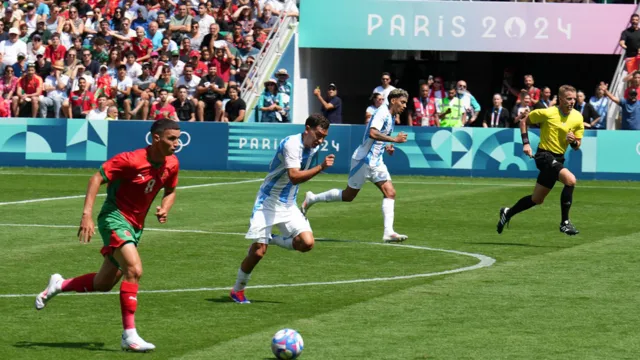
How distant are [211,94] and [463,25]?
25.2 feet

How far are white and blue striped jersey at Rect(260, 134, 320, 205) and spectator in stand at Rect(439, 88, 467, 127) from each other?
60.1 ft

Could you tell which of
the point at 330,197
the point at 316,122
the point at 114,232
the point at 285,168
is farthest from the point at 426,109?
the point at 114,232

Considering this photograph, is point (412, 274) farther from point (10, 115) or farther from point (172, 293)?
point (10, 115)

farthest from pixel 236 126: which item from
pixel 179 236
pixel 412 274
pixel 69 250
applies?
pixel 412 274

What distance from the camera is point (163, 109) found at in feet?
98.8

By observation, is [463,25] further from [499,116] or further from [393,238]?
[393,238]

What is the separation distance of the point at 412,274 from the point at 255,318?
3.33 metres

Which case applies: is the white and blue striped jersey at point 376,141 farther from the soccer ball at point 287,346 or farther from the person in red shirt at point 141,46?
the person in red shirt at point 141,46

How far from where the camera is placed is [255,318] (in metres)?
10.9

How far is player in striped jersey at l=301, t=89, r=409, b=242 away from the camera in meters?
17.0

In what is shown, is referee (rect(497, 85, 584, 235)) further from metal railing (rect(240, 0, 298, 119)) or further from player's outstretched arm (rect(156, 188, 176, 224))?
metal railing (rect(240, 0, 298, 119))

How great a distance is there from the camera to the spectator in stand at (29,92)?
103 feet

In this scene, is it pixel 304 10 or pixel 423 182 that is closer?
pixel 423 182

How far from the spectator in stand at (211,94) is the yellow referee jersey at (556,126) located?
47.3ft
